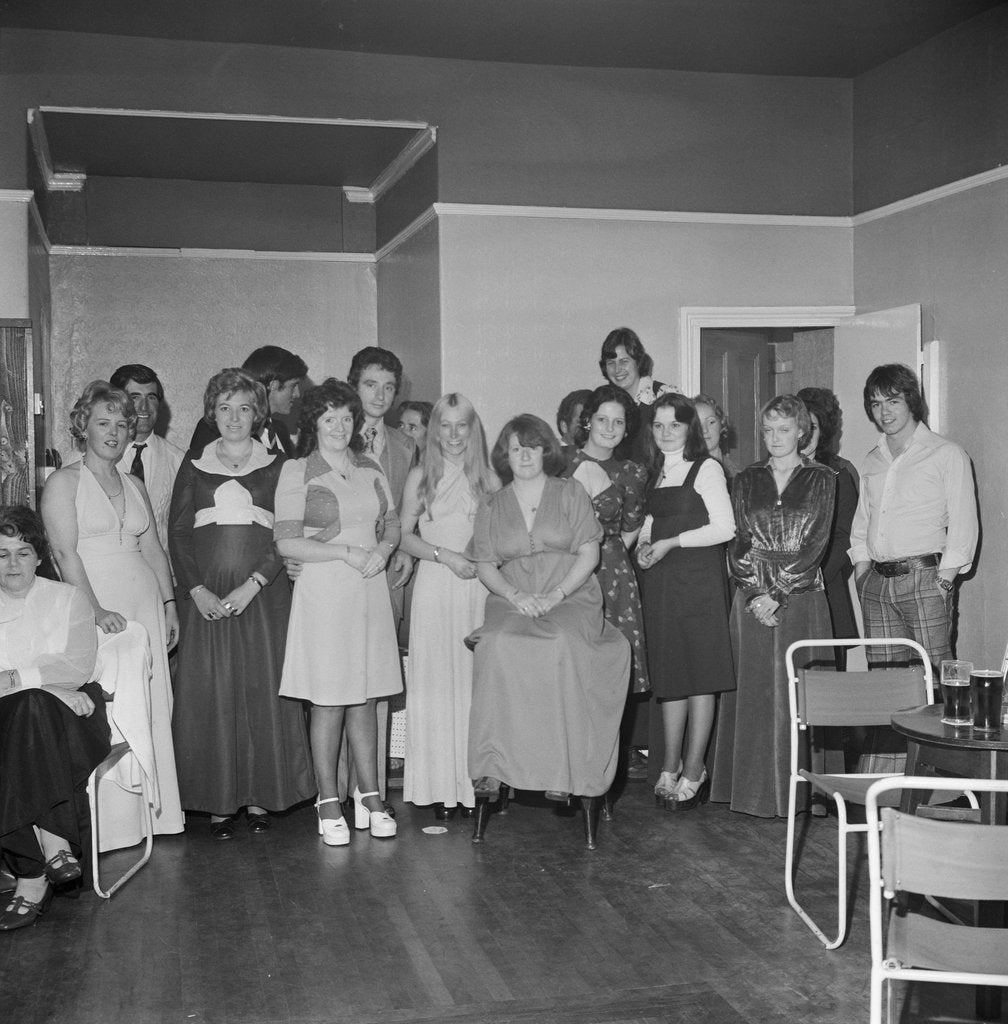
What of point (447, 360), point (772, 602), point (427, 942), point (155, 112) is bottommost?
point (427, 942)

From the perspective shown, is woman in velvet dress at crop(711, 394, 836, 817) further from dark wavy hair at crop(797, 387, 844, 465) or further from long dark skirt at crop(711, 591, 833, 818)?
dark wavy hair at crop(797, 387, 844, 465)

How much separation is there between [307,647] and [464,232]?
8.14ft

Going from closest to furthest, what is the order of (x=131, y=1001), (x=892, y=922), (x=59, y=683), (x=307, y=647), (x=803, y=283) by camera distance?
(x=892, y=922) < (x=131, y=1001) < (x=59, y=683) < (x=307, y=647) < (x=803, y=283)

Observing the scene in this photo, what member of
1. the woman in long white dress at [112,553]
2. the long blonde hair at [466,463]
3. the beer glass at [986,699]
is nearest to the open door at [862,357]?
the long blonde hair at [466,463]

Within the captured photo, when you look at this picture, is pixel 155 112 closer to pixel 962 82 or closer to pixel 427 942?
pixel 962 82

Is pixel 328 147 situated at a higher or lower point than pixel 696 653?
higher

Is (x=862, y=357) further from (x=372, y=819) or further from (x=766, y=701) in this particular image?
(x=372, y=819)

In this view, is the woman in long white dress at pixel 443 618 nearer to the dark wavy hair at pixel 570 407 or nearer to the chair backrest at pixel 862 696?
the dark wavy hair at pixel 570 407

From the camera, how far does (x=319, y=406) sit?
15.8 ft

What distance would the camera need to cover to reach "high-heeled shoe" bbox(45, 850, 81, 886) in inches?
161

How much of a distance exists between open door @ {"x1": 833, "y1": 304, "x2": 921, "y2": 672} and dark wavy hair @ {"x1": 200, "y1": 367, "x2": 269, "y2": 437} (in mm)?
2880

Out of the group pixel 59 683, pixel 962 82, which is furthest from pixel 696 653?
pixel 962 82

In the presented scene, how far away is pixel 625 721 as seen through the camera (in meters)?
5.64

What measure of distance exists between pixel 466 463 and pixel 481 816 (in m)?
1.36
